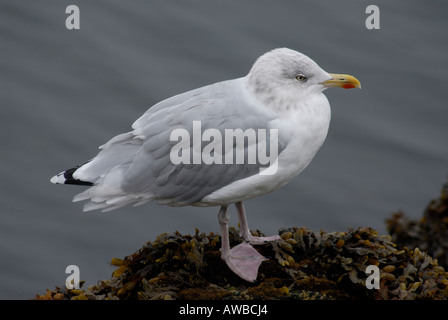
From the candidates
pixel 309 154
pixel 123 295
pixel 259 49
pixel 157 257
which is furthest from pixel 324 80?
pixel 259 49

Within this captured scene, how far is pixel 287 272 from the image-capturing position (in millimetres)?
5492

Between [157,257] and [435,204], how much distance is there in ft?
12.3

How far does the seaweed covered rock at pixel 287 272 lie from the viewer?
5.30 meters

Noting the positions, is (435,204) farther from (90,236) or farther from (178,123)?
(90,236)

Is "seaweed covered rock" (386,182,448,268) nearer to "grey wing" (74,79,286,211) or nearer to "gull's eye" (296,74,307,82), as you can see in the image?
"gull's eye" (296,74,307,82)

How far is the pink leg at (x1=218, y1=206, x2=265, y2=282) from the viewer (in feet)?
17.7

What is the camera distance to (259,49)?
1175 centimetres

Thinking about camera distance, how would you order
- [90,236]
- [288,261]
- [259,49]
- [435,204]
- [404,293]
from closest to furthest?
[404,293] < [288,261] < [435,204] < [90,236] < [259,49]

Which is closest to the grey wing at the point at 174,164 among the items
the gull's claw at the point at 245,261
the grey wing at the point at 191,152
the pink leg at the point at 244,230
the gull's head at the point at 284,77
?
the grey wing at the point at 191,152

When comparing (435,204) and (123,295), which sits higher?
(435,204)

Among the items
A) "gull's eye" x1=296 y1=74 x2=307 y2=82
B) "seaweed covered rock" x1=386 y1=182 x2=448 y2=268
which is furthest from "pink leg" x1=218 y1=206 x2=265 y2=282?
"seaweed covered rock" x1=386 y1=182 x2=448 y2=268

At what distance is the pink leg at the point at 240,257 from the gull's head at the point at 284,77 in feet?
3.58

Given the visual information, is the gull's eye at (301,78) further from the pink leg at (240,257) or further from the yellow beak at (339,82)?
the pink leg at (240,257)

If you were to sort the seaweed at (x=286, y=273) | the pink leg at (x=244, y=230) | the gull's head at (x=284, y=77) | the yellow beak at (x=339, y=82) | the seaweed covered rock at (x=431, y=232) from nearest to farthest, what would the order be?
the seaweed at (x=286, y=273)
the gull's head at (x=284, y=77)
the yellow beak at (x=339, y=82)
the pink leg at (x=244, y=230)
the seaweed covered rock at (x=431, y=232)
